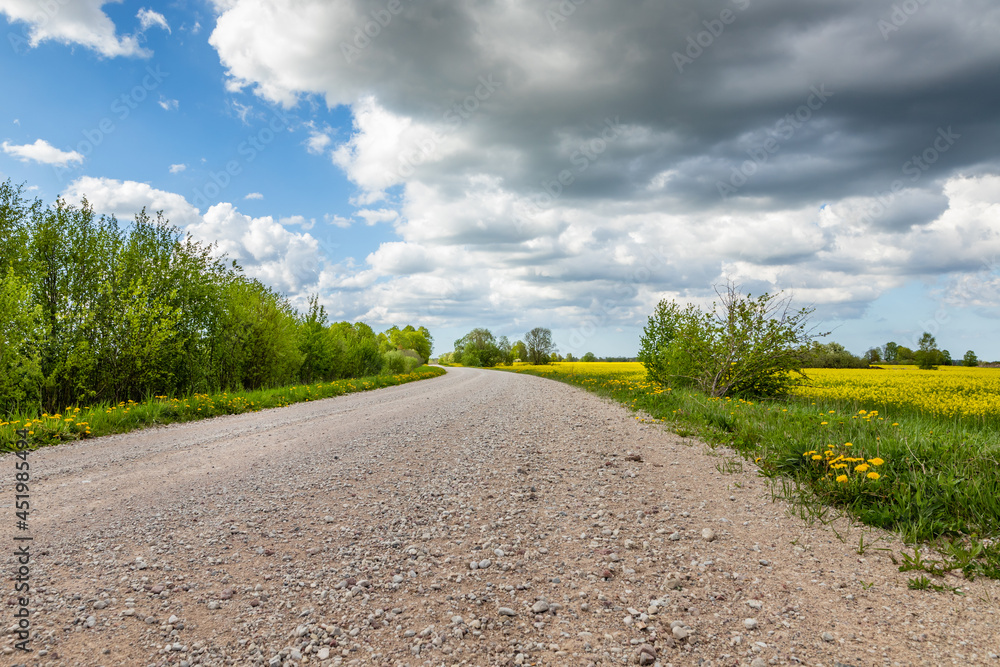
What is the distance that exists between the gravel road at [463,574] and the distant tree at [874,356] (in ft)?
166

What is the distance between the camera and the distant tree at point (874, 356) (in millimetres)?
45812

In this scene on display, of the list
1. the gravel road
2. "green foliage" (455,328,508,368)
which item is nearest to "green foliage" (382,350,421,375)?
the gravel road

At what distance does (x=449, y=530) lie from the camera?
14.8ft

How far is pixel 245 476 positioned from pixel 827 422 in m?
8.04

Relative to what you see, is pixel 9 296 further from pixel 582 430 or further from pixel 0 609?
pixel 582 430

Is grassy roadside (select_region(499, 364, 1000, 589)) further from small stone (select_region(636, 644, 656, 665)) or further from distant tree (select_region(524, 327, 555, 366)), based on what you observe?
distant tree (select_region(524, 327, 555, 366))

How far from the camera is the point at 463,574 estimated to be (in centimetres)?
369

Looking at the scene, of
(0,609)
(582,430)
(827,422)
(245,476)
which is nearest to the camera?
(0,609)

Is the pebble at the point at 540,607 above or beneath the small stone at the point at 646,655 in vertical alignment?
above

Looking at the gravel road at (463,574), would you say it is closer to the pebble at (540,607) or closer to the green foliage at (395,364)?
the pebble at (540,607)

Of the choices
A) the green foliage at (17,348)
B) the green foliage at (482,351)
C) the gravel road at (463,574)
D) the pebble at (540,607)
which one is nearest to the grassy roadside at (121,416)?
the green foliage at (17,348)

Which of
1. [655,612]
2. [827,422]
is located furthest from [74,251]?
[827,422]

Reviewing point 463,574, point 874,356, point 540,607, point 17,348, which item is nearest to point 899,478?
point 540,607

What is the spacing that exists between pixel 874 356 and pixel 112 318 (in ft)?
204
